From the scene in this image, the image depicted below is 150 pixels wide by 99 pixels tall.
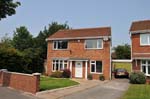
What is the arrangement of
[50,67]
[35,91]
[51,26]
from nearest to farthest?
[35,91] < [50,67] < [51,26]

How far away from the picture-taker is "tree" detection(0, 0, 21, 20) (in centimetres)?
2002

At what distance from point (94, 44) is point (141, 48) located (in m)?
6.69

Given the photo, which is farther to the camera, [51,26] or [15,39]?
[51,26]

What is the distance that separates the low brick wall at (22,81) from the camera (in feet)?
57.5

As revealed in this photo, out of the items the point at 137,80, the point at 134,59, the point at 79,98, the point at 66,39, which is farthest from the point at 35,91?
the point at 66,39

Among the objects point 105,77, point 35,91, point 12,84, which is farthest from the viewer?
point 105,77

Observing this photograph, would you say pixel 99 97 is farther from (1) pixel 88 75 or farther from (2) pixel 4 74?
(1) pixel 88 75

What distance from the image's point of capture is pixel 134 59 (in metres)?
29.5

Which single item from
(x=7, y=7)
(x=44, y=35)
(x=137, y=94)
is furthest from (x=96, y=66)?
(x=44, y=35)

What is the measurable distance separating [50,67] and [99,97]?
2089 centimetres

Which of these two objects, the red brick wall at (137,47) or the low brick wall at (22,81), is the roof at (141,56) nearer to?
the red brick wall at (137,47)

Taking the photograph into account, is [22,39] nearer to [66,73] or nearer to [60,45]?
[60,45]

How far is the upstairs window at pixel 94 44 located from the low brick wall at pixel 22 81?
1470 centimetres

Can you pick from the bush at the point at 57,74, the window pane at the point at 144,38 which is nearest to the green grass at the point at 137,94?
the window pane at the point at 144,38
